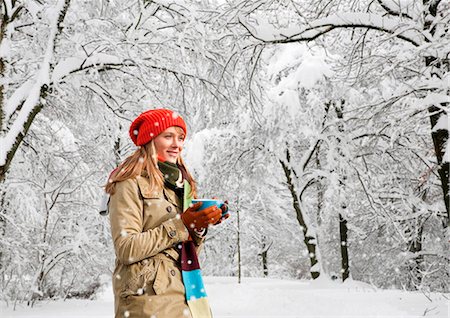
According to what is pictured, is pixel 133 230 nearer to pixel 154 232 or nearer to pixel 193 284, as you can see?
pixel 154 232

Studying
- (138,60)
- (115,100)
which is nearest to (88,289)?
(115,100)

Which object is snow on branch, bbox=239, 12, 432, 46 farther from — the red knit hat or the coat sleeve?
the coat sleeve

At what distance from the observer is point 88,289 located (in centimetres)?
1101

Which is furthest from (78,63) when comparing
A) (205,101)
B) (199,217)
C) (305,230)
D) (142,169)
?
(305,230)

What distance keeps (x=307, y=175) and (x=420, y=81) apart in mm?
9804

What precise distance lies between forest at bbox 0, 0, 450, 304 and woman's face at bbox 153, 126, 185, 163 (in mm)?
3314

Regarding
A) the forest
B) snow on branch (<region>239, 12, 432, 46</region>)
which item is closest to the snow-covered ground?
the forest

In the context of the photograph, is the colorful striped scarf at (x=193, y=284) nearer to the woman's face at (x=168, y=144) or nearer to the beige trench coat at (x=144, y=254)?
the beige trench coat at (x=144, y=254)

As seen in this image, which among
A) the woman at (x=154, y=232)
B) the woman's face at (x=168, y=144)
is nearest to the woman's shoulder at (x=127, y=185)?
the woman at (x=154, y=232)

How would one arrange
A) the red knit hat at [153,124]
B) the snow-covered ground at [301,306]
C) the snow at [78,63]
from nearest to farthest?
the red knit hat at [153,124] < the snow at [78,63] < the snow-covered ground at [301,306]

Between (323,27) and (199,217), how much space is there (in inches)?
173

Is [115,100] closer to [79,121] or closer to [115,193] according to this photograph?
[79,121]

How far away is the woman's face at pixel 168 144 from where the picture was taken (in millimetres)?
2369

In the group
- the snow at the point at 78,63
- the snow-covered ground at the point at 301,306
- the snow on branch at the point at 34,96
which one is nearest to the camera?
the snow on branch at the point at 34,96
